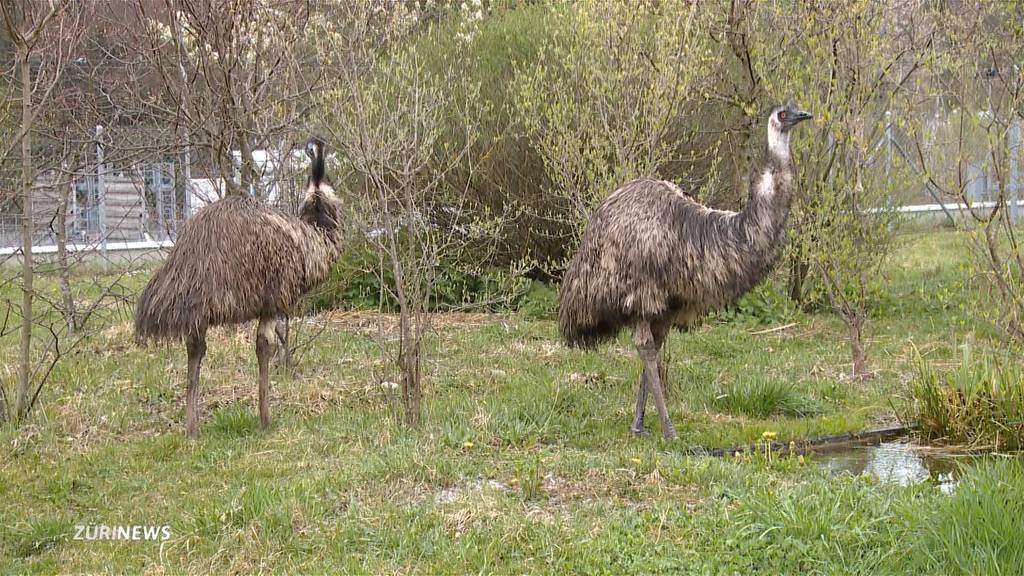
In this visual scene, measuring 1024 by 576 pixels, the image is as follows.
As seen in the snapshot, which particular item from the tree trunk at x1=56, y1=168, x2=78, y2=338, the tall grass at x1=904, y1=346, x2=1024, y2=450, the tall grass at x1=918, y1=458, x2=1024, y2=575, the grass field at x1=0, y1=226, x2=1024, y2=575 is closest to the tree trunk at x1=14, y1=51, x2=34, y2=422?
the grass field at x1=0, y1=226, x2=1024, y2=575

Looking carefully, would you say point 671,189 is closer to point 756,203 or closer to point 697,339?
point 756,203

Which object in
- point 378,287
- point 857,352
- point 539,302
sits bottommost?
point 857,352

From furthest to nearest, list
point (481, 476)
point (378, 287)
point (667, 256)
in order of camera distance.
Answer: point (378, 287)
point (667, 256)
point (481, 476)

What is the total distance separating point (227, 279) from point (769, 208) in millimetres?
3617

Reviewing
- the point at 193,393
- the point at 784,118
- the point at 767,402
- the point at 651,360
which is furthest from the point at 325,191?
the point at 767,402

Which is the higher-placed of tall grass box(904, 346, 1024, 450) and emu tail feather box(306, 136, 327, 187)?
emu tail feather box(306, 136, 327, 187)

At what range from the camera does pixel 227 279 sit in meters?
7.34

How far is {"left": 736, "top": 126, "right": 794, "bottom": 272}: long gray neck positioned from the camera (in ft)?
23.7

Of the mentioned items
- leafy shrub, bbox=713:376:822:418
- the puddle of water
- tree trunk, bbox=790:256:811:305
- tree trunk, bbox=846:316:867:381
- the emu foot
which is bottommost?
the puddle of water

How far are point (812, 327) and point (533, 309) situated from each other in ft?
10.5

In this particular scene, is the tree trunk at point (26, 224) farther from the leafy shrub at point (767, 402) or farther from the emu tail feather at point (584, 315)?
the leafy shrub at point (767, 402)

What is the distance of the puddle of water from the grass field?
0.38 metres

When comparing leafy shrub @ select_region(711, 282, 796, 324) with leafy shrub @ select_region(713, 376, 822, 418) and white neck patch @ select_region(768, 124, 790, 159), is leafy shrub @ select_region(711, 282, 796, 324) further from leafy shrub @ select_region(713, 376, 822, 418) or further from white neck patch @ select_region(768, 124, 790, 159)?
white neck patch @ select_region(768, 124, 790, 159)

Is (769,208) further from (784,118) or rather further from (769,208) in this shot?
(784,118)
